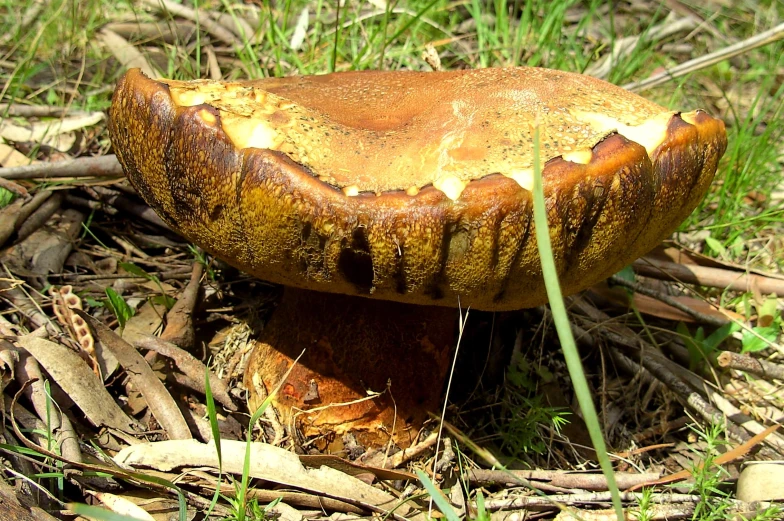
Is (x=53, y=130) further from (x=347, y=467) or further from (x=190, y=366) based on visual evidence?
(x=347, y=467)

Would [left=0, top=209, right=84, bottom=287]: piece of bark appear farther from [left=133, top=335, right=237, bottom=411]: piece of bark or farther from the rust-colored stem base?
the rust-colored stem base

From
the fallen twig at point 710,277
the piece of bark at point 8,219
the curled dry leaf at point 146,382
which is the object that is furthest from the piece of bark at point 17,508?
the fallen twig at point 710,277

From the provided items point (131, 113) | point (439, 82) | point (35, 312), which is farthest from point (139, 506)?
point (439, 82)

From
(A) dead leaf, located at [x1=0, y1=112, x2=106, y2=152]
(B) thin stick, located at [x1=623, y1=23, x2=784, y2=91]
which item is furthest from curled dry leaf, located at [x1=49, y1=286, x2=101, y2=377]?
(B) thin stick, located at [x1=623, y1=23, x2=784, y2=91]

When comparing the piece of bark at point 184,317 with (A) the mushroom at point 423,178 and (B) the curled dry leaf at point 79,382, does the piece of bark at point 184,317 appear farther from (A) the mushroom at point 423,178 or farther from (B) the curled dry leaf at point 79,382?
(A) the mushroom at point 423,178

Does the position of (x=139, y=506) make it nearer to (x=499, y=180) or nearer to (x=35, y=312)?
(x=35, y=312)

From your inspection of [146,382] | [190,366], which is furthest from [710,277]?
[146,382]

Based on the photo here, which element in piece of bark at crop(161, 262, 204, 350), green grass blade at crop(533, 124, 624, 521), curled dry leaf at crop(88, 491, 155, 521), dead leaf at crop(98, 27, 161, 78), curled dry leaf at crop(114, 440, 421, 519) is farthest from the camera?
dead leaf at crop(98, 27, 161, 78)
